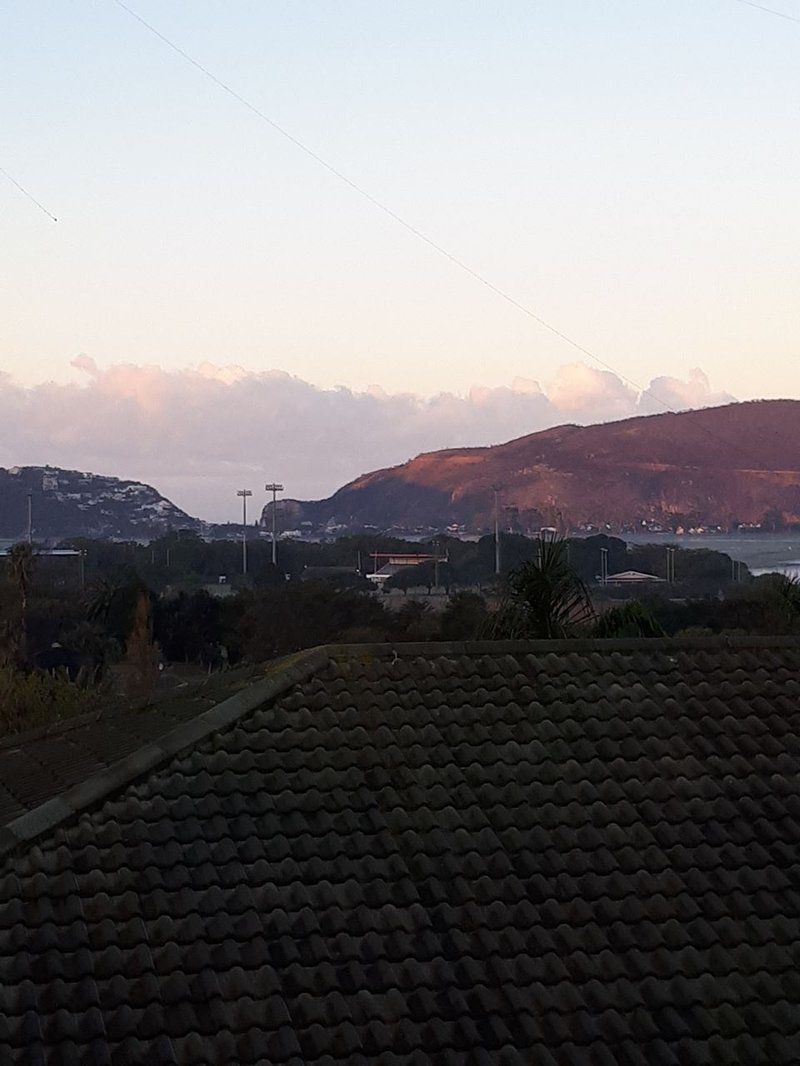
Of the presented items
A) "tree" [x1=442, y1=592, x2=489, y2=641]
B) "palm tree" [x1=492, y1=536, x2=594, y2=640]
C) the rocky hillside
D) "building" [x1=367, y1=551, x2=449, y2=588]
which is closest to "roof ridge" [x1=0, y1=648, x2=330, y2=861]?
"palm tree" [x1=492, y1=536, x2=594, y2=640]

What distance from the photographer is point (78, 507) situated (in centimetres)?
15025

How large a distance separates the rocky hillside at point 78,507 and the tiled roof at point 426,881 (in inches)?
5199

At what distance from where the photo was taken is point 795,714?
31.8ft

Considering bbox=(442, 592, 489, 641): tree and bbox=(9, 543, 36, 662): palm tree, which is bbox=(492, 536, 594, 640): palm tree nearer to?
bbox=(442, 592, 489, 641): tree

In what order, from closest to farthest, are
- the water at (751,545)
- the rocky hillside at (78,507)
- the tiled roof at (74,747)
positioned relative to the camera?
the tiled roof at (74,747)
the water at (751,545)
the rocky hillside at (78,507)

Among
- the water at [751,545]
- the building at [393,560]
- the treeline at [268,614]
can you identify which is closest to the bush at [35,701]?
the treeline at [268,614]

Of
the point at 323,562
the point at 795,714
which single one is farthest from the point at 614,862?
the point at 323,562

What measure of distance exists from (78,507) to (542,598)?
13971cm

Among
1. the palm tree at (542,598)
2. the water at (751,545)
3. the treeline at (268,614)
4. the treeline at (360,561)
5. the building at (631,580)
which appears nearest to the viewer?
the palm tree at (542,598)

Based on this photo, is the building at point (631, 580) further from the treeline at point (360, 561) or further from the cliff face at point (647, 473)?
the cliff face at point (647, 473)

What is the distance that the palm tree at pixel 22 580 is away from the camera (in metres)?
50.6

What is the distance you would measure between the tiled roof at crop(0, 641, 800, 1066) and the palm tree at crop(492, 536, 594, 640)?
542 centimetres

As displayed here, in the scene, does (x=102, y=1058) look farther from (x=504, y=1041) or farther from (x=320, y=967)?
(x=504, y=1041)

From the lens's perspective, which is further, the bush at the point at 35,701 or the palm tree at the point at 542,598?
the bush at the point at 35,701
